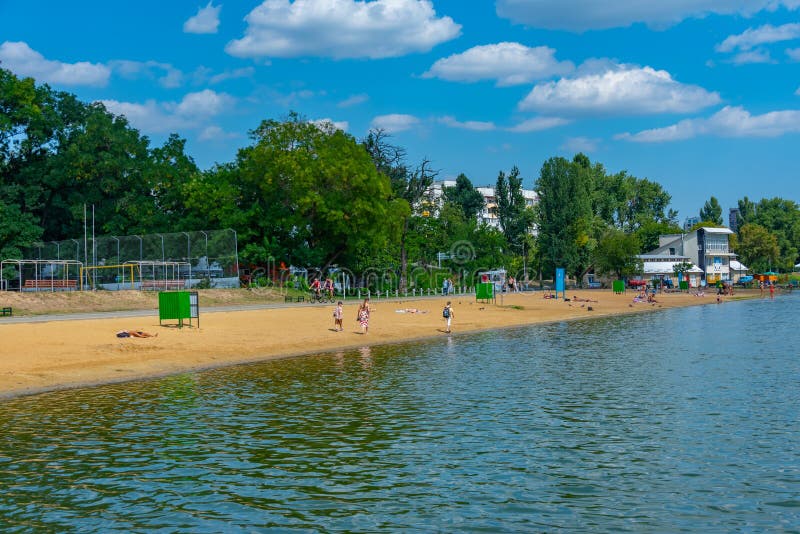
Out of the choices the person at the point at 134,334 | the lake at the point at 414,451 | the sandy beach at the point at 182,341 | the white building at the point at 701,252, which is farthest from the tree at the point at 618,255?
the person at the point at 134,334

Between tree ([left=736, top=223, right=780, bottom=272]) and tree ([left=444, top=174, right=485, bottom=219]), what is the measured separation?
62122 mm

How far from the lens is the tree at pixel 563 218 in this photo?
140 m

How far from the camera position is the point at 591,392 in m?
24.8

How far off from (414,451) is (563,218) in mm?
126101

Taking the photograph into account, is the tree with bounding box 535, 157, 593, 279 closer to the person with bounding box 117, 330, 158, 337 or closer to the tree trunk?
the tree trunk

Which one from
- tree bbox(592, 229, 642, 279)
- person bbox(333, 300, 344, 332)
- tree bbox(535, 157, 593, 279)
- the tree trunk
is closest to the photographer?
person bbox(333, 300, 344, 332)

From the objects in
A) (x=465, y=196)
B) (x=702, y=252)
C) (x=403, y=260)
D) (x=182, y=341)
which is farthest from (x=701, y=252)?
(x=182, y=341)

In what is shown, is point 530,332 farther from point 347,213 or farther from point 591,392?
point 347,213

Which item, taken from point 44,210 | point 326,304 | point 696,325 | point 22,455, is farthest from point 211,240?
point 22,455

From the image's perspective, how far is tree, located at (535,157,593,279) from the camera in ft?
458

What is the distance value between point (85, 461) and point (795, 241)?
20945 cm

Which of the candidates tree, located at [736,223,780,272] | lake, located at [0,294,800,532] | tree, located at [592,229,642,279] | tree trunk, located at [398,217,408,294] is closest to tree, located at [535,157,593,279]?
tree, located at [592,229,642,279]

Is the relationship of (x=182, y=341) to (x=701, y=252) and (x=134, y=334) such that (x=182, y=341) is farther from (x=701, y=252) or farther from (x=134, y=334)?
(x=701, y=252)

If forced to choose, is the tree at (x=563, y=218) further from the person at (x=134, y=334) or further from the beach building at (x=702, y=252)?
the person at (x=134, y=334)
